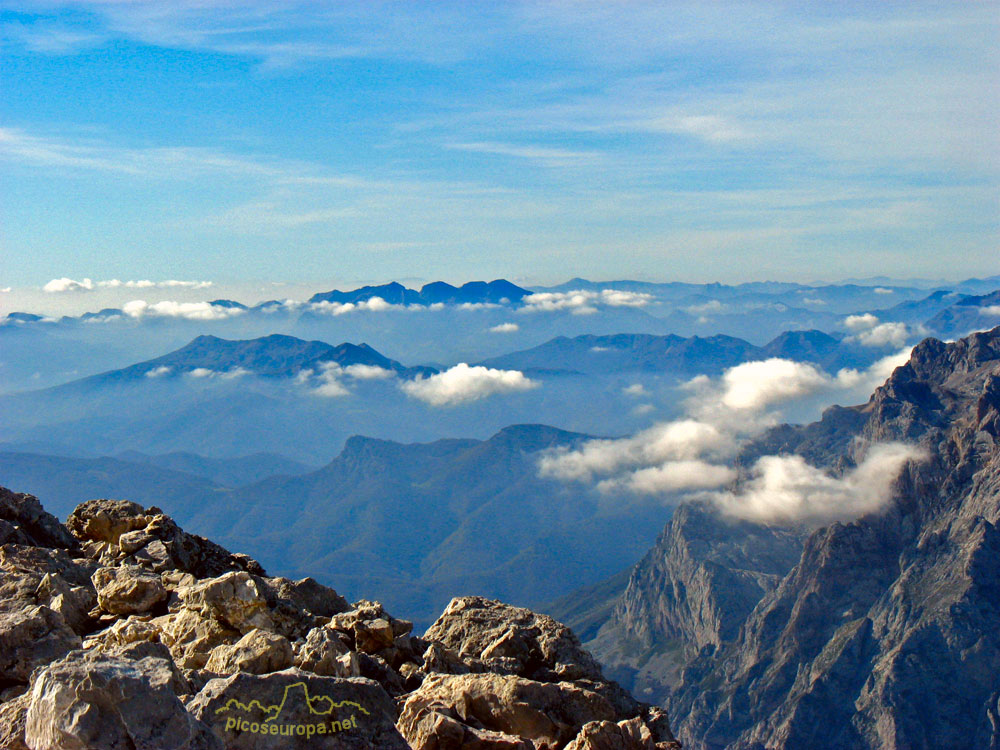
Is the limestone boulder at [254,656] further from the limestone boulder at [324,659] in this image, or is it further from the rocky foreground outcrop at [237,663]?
the limestone boulder at [324,659]

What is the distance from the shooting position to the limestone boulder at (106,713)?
1157cm

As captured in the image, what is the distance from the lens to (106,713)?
463 inches

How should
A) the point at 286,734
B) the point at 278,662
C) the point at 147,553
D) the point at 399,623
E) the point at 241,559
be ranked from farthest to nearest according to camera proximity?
the point at 241,559 < the point at 147,553 < the point at 399,623 < the point at 278,662 < the point at 286,734

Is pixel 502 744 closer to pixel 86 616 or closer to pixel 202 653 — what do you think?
pixel 202 653

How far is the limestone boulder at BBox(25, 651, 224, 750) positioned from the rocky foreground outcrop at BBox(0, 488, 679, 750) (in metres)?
0.02

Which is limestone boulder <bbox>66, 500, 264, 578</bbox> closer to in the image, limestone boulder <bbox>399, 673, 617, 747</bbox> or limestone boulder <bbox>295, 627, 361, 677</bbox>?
limestone boulder <bbox>295, 627, 361, 677</bbox>

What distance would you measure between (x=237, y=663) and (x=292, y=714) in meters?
4.95

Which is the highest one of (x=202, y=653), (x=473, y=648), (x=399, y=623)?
(x=202, y=653)

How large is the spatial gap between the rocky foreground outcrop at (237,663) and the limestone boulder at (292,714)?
0.08 feet

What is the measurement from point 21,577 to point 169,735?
15.4m

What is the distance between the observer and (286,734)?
46.4 ft

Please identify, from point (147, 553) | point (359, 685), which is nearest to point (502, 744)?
point (359, 685)

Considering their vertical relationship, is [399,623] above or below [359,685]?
below

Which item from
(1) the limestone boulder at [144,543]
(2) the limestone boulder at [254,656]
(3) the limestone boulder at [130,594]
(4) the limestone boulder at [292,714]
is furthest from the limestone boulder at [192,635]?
(1) the limestone boulder at [144,543]
